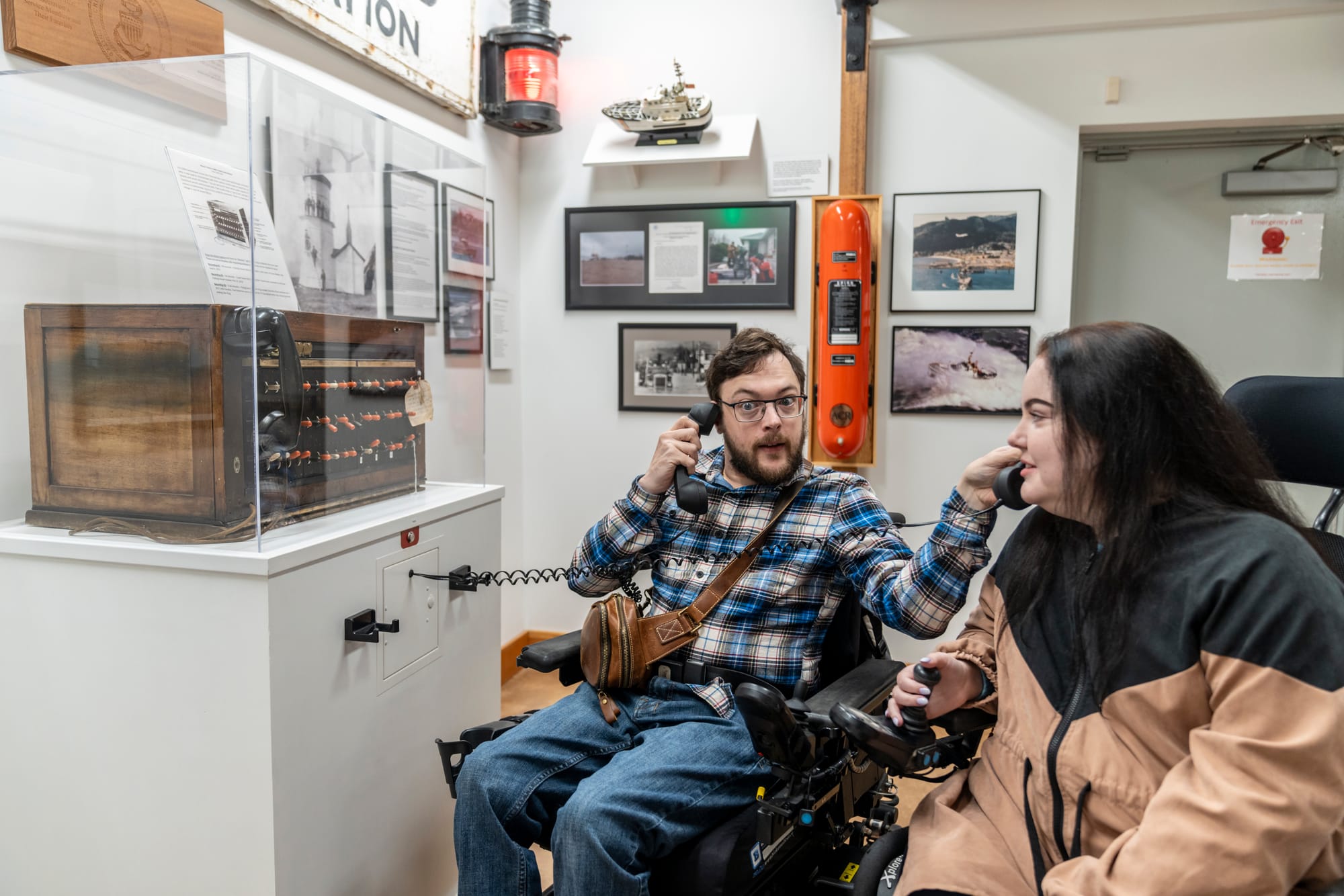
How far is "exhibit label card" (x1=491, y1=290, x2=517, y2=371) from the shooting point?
385 cm

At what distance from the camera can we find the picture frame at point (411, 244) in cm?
227

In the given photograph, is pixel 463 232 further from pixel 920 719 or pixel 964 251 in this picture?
pixel 964 251

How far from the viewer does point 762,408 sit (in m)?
2.15

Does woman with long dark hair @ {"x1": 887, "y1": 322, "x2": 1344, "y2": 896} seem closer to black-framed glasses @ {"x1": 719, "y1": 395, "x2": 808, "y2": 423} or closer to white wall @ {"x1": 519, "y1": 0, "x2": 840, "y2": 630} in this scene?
black-framed glasses @ {"x1": 719, "y1": 395, "x2": 808, "y2": 423}

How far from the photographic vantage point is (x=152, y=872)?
5.52ft

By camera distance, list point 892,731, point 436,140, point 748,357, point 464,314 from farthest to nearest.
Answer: point 436,140, point 464,314, point 748,357, point 892,731

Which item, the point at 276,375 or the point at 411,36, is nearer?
the point at 276,375

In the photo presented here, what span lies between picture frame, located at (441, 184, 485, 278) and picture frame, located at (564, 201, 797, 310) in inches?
53.5

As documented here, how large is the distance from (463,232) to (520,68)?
142 cm

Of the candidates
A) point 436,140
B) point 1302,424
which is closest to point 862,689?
point 1302,424

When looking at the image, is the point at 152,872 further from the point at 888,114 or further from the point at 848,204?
the point at 888,114

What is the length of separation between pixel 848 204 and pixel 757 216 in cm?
42

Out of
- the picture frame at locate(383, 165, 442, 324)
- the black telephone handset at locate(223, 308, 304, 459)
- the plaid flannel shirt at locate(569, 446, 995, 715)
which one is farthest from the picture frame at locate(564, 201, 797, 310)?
the black telephone handset at locate(223, 308, 304, 459)

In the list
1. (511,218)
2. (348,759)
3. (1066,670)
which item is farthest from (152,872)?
(511,218)
